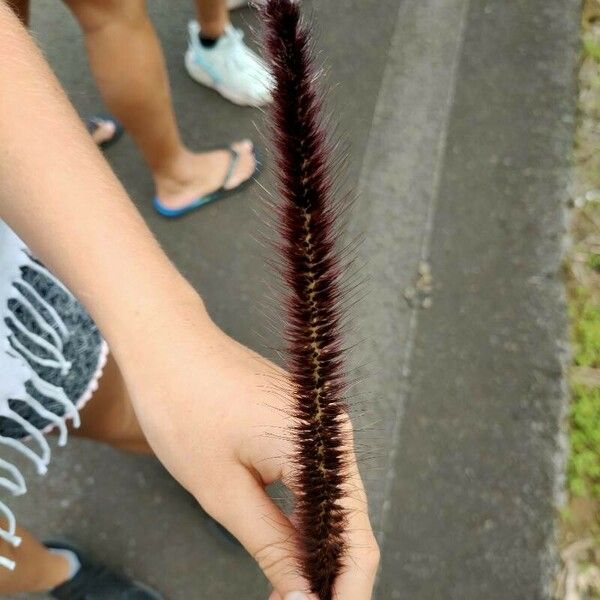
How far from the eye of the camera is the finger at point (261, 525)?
972 millimetres

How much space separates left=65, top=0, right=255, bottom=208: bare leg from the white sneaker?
42 centimetres

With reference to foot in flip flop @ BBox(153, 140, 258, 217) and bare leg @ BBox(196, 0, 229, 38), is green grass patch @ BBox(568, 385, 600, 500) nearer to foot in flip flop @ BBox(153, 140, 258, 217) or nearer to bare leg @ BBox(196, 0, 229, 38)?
foot in flip flop @ BBox(153, 140, 258, 217)

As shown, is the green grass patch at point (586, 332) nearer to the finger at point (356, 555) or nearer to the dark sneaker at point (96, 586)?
the finger at point (356, 555)

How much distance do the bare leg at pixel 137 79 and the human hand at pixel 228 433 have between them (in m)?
1.09

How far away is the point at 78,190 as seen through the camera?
957mm

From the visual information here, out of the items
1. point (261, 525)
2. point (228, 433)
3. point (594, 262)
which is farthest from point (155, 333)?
point (594, 262)

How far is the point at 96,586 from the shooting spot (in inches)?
71.1

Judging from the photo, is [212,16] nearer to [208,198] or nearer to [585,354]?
[208,198]

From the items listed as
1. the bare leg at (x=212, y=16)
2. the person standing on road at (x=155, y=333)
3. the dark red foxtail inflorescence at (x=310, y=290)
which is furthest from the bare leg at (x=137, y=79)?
the dark red foxtail inflorescence at (x=310, y=290)

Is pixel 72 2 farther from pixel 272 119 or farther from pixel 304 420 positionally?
pixel 304 420

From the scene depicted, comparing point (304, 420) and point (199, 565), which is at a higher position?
point (304, 420)

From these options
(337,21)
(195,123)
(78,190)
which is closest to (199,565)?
(78,190)

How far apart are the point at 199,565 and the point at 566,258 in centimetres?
161

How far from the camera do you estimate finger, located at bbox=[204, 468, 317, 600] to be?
97 cm
